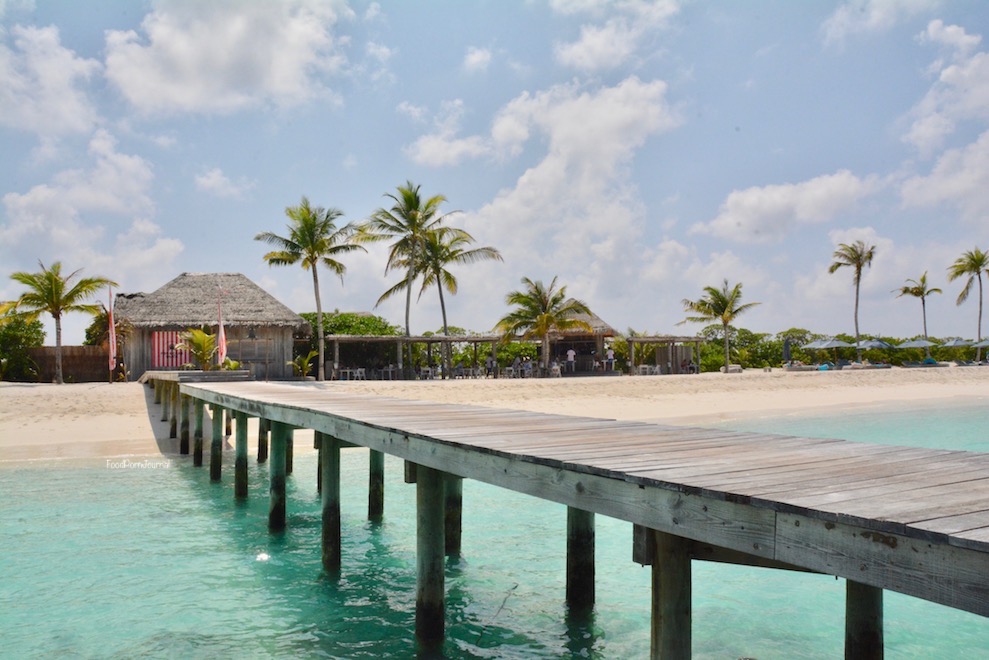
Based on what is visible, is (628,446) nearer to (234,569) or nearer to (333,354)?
(234,569)

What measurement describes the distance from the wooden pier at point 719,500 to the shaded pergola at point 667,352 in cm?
2866

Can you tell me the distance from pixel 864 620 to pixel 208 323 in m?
24.7

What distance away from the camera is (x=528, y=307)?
31438 mm

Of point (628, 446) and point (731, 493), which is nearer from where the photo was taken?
point (731, 493)

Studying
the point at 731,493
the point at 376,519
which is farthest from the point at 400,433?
the point at 376,519

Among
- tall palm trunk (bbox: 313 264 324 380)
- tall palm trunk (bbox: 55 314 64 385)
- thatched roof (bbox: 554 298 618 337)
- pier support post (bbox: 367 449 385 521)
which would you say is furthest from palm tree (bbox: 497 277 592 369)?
pier support post (bbox: 367 449 385 521)

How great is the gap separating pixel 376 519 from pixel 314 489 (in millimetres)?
2614

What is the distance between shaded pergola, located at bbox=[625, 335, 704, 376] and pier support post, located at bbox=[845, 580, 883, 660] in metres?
29.8

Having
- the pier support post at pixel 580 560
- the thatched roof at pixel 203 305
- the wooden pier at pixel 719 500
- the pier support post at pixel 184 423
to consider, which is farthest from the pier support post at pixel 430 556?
the thatched roof at pixel 203 305

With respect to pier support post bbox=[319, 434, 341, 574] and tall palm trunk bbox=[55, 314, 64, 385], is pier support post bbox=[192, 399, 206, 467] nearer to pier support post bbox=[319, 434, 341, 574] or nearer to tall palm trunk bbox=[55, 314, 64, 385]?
pier support post bbox=[319, 434, 341, 574]

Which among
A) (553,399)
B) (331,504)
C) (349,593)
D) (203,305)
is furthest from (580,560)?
(203,305)

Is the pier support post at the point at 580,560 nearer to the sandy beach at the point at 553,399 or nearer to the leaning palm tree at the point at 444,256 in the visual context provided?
the sandy beach at the point at 553,399

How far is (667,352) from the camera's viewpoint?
38062 millimetres

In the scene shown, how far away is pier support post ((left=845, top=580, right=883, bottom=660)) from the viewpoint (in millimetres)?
3523
